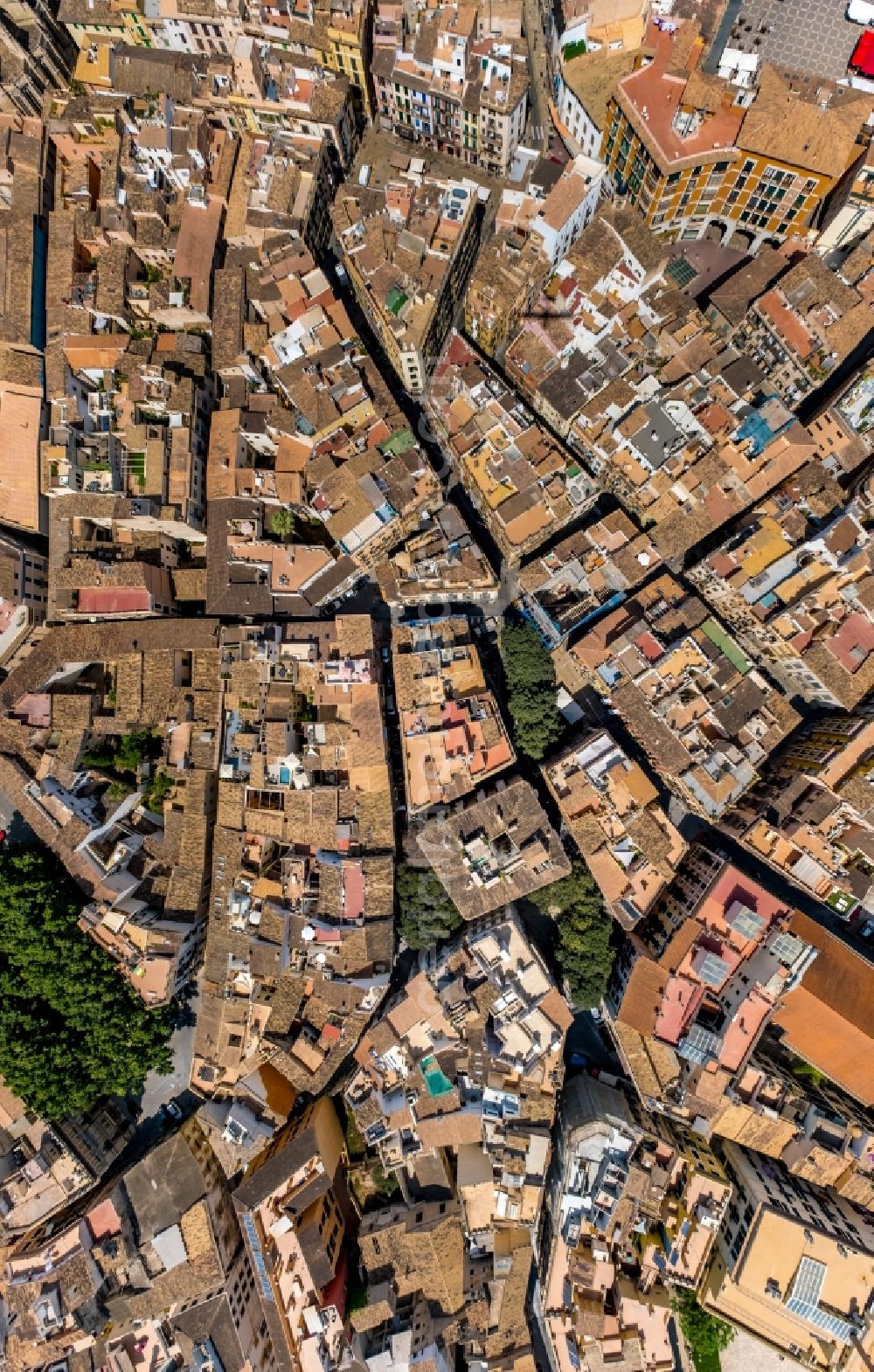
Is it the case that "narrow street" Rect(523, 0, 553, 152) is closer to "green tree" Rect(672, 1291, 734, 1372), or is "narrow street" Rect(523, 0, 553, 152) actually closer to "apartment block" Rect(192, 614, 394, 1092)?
"apartment block" Rect(192, 614, 394, 1092)

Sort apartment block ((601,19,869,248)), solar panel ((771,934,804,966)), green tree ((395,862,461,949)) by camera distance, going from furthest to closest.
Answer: green tree ((395,862,461,949)), apartment block ((601,19,869,248)), solar panel ((771,934,804,966))

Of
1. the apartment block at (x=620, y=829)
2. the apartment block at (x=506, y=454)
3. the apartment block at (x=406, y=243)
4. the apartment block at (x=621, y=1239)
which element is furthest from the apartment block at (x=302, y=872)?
the apartment block at (x=406, y=243)

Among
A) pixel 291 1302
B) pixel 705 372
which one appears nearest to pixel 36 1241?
pixel 291 1302

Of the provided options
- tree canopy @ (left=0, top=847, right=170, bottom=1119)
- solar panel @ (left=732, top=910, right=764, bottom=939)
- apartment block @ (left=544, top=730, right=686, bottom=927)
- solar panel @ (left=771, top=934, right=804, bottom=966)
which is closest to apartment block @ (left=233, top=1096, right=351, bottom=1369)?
tree canopy @ (left=0, top=847, right=170, bottom=1119)

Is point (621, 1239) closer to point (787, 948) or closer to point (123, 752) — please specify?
point (787, 948)

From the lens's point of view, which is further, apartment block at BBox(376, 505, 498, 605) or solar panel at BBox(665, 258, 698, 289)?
solar panel at BBox(665, 258, 698, 289)

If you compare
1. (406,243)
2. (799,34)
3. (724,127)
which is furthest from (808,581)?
(799,34)

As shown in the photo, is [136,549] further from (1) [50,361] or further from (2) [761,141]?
(2) [761,141]
